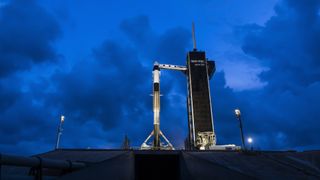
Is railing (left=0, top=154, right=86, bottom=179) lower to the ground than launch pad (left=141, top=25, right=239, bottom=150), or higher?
lower

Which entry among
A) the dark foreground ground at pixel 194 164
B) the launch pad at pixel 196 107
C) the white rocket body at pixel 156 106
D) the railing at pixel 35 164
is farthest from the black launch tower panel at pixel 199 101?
the railing at pixel 35 164

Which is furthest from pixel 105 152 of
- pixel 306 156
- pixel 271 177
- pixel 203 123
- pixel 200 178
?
pixel 203 123

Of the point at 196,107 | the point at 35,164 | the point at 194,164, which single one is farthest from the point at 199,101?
the point at 35,164

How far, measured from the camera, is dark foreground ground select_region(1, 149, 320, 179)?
17828mm

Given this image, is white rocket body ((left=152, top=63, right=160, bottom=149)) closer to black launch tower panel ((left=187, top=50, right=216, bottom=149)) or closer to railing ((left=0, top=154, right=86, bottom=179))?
black launch tower panel ((left=187, top=50, right=216, bottom=149))

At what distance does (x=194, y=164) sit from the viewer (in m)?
22.5

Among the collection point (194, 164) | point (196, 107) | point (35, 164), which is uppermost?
point (196, 107)

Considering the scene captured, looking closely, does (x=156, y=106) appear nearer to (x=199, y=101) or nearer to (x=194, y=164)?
(x=199, y=101)

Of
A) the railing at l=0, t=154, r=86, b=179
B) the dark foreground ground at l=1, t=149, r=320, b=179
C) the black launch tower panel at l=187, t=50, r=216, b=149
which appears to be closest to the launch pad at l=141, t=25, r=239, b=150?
the black launch tower panel at l=187, t=50, r=216, b=149

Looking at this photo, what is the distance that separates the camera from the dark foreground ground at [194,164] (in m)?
17.8

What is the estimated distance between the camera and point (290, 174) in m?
19.1

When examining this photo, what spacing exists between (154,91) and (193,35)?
2394 cm

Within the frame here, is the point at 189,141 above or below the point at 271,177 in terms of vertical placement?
above

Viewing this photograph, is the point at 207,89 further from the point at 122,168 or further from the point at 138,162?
the point at 122,168
